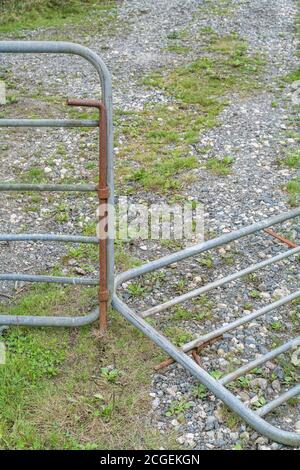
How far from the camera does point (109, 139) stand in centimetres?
305

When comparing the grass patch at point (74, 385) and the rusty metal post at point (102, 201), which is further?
the rusty metal post at point (102, 201)

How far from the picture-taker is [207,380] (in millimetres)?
3031

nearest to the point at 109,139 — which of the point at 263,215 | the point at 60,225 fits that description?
the point at 60,225

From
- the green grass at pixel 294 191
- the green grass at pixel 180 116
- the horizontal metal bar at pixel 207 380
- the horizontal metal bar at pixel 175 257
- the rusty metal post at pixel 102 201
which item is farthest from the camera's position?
the green grass at pixel 180 116

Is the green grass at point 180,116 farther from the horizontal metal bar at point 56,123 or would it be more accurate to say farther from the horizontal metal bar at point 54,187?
the horizontal metal bar at point 56,123

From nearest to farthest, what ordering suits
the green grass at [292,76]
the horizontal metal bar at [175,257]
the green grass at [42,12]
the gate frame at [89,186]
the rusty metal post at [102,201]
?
the gate frame at [89,186] < the rusty metal post at [102,201] < the horizontal metal bar at [175,257] < the green grass at [292,76] < the green grass at [42,12]

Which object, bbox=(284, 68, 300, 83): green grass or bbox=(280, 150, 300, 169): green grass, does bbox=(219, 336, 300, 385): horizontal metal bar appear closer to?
bbox=(280, 150, 300, 169): green grass

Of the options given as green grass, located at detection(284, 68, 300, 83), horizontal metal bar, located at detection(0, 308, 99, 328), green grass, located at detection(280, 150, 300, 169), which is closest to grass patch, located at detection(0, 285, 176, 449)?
horizontal metal bar, located at detection(0, 308, 99, 328)

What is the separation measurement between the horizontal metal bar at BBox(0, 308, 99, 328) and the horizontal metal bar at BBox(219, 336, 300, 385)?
908mm

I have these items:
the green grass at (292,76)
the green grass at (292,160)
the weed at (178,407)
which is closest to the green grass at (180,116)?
the green grass at (292,76)

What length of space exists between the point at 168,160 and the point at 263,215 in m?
1.36

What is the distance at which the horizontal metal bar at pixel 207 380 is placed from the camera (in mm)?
2748

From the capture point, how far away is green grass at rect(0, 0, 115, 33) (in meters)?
10.5
